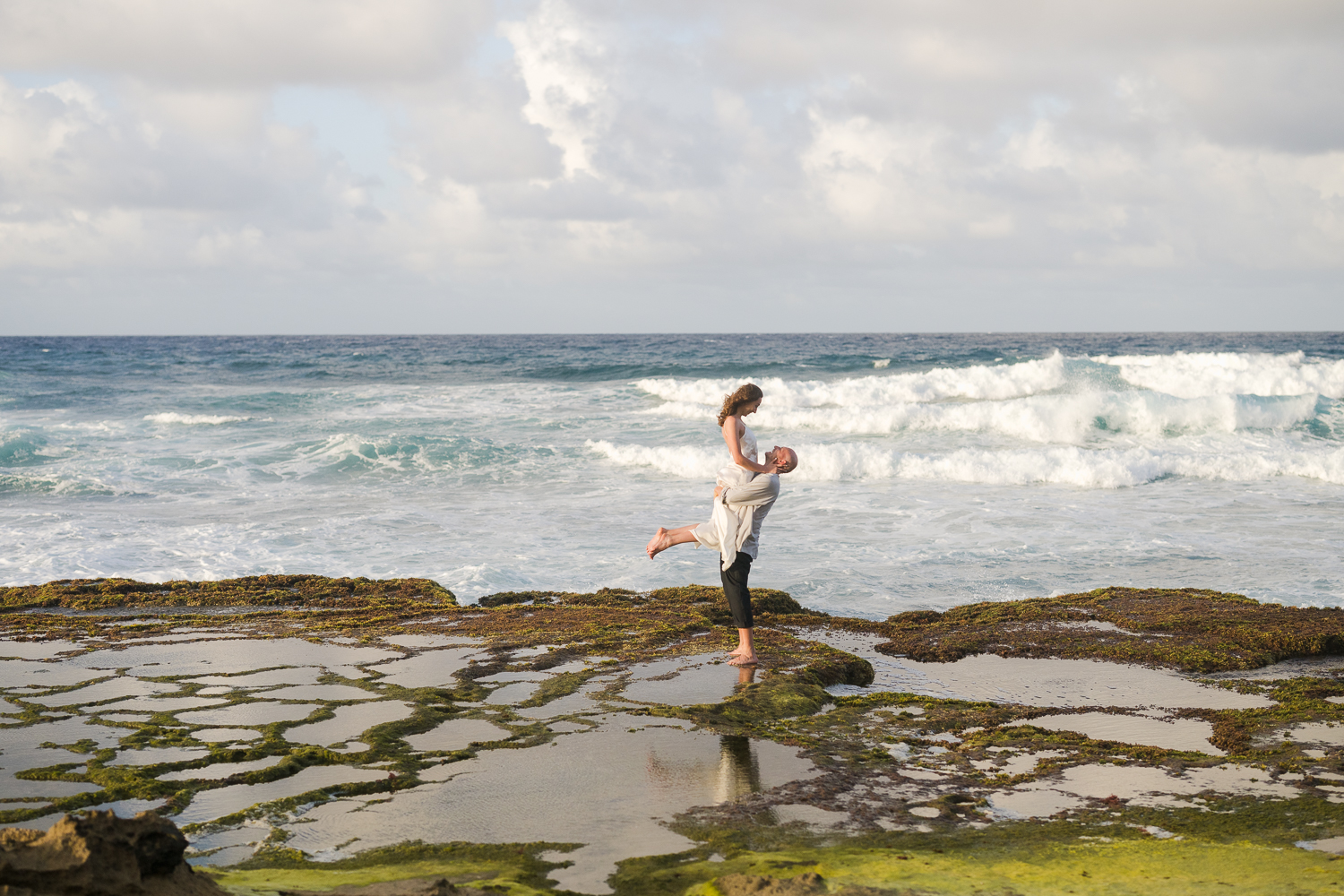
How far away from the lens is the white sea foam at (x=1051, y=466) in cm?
1588

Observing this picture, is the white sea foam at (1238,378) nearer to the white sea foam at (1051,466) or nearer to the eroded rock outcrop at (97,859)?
the white sea foam at (1051,466)

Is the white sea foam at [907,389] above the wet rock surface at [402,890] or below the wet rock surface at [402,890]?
above

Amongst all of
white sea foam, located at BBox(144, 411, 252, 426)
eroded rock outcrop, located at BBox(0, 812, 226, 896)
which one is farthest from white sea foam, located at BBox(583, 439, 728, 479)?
eroded rock outcrop, located at BBox(0, 812, 226, 896)

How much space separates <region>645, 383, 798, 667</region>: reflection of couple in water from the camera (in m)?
6.43

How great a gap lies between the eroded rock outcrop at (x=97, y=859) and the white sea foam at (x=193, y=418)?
2450cm

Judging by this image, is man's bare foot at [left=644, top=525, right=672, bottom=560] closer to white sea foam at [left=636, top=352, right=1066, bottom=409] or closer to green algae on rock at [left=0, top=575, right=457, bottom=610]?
green algae on rock at [left=0, top=575, right=457, bottom=610]

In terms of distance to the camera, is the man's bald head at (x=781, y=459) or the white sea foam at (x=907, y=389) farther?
the white sea foam at (x=907, y=389)

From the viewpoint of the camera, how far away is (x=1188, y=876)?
331 centimetres

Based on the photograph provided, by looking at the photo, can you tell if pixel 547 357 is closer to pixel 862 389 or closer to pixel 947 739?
pixel 862 389

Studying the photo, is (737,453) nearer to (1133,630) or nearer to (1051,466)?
(1133,630)

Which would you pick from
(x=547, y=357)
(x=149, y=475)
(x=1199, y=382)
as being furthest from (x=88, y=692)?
(x=547, y=357)

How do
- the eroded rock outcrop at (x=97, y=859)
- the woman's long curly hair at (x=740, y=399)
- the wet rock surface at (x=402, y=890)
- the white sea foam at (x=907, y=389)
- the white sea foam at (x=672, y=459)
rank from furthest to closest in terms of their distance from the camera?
the white sea foam at (x=907, y=389), the white sea foam at (x=672, y=459), the woman's long curly hair at (x=740, y=399), the wet rock surface at (x=402, y=890), the eroded rock outcrop at (x=97, y=859)

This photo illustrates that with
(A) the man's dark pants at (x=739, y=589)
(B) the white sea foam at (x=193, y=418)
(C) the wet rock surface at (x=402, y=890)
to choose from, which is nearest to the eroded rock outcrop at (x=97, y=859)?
(C) the wet rock surface at (x=402, y=890)

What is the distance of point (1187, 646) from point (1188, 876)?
398 cm
